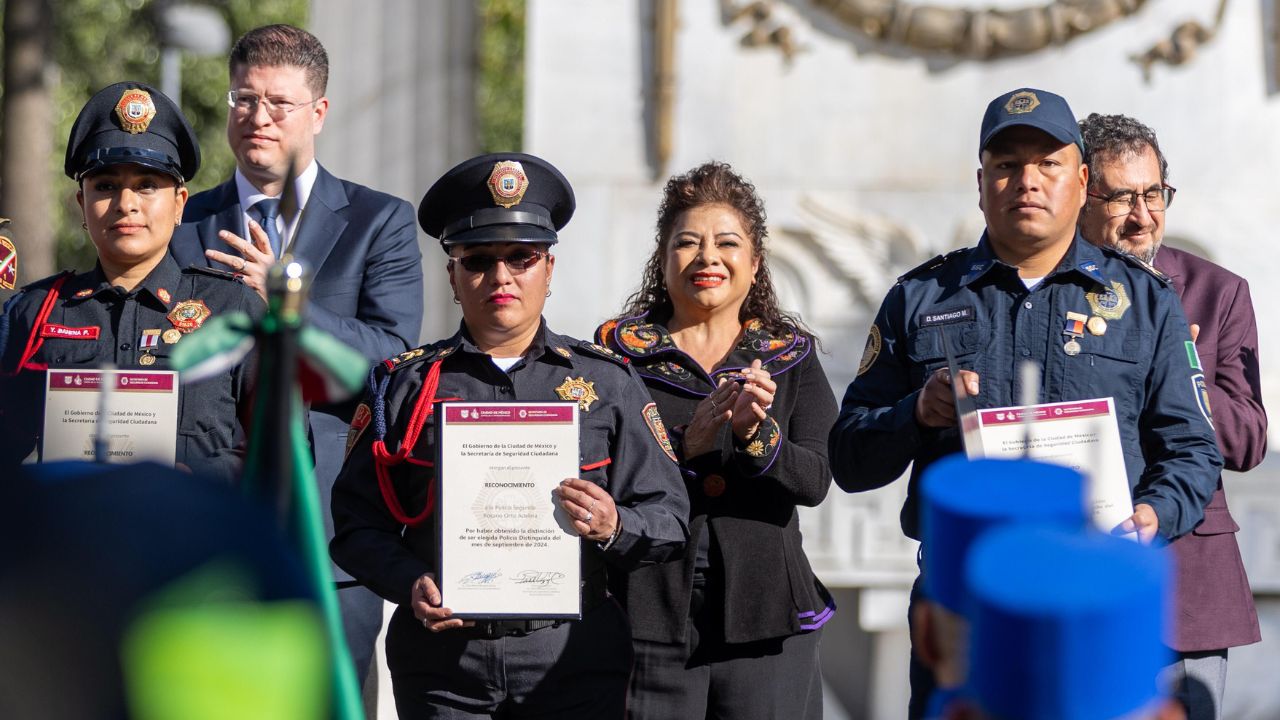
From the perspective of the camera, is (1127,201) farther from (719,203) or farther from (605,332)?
(605,332)

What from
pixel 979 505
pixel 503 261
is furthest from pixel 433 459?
pixel 979 505

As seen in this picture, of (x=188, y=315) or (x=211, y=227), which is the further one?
(x=211, y=227)

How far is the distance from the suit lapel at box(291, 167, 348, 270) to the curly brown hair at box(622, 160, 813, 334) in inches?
30.4

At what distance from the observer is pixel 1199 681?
11.5ft

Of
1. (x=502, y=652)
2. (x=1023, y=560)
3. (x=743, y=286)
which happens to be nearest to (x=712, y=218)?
(x=743, y=286)

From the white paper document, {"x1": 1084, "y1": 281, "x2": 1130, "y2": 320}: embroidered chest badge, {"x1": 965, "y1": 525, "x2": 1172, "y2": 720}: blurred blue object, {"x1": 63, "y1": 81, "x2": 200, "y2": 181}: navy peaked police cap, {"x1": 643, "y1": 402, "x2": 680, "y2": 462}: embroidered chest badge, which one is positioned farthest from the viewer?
{"x1": 63, "y1": 81, "x2": 200, "y2": 181}: navy peaked police cap

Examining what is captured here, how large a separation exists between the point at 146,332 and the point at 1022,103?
1959 millimetres

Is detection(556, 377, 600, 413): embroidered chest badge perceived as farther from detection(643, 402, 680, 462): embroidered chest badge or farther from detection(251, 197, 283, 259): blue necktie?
detection(251, 197, 283, 259): blue necktie

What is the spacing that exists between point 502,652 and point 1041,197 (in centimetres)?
144

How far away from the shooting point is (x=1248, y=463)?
12.3 ft

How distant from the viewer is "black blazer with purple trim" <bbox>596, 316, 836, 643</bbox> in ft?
12.0

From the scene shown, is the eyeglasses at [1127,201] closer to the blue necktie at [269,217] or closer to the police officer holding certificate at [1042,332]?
the police officer holding certificate at [1042,332]
